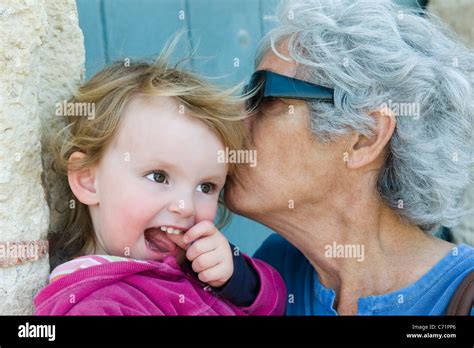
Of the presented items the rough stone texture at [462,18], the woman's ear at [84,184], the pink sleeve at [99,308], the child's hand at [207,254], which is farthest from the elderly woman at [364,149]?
the rough stone texture at [462,18]


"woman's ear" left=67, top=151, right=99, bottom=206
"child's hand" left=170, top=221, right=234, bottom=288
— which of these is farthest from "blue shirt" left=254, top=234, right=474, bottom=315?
"woman's ear" left=67, top=151, right=99, bottom=206

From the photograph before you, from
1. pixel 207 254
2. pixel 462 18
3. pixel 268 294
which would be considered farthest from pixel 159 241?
pixel 462 18

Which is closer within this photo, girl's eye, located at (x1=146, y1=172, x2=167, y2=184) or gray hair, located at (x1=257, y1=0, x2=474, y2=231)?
girl's eye, located at (x1=146, y1=172, x2=167, y2=184)

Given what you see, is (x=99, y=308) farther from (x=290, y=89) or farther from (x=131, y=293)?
(x=290, y=89)

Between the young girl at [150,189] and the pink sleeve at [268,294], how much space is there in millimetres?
103

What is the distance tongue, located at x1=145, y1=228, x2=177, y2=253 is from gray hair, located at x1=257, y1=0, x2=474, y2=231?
494 mm

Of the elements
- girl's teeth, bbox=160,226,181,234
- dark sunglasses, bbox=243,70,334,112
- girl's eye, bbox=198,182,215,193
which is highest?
dark sunglasses, bbox=243,70,334,112

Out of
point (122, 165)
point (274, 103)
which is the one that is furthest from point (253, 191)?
point (122, 165)

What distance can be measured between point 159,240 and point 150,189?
6.9 inches

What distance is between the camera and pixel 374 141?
2082 millimetres

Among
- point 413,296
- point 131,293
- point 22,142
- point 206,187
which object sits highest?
point 22,142

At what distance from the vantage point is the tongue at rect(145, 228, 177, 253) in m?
1.92

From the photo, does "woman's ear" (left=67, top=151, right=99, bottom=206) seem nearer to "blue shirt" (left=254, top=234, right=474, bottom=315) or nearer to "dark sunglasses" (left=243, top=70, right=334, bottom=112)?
"dark sunglasses" (left=243, top=70, right=334, bottom=112)

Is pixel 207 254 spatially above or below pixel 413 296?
above
